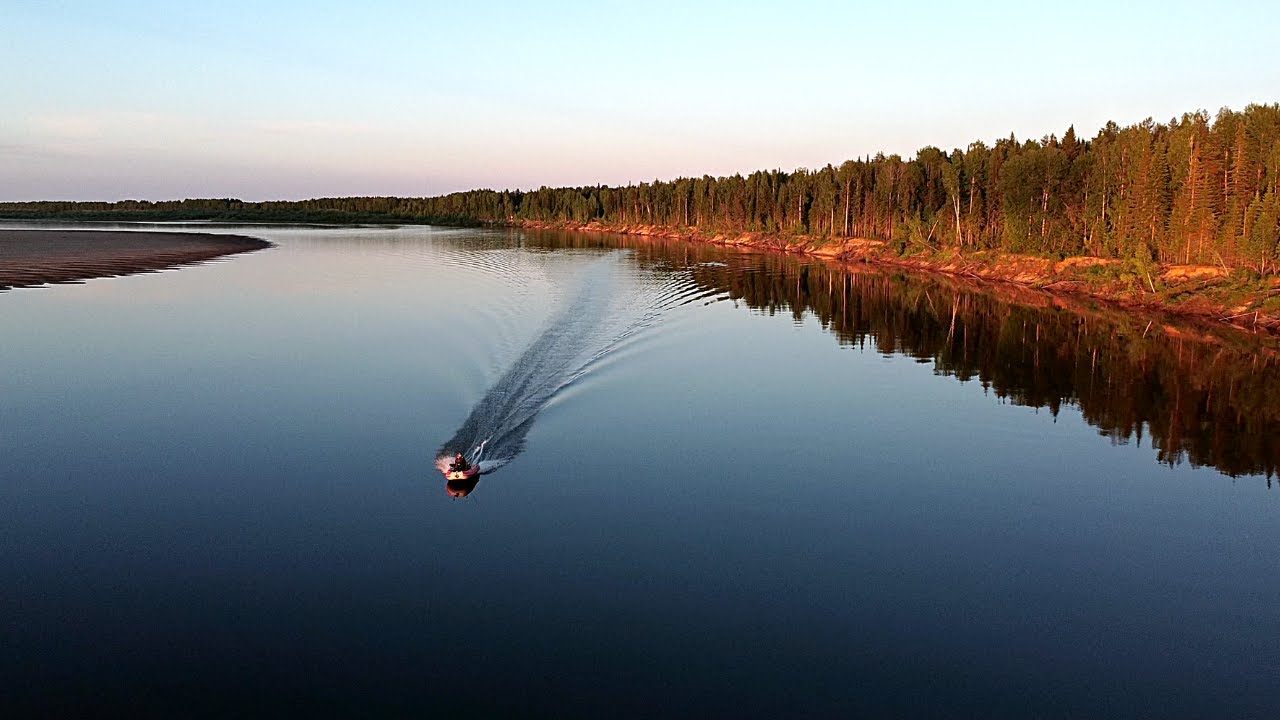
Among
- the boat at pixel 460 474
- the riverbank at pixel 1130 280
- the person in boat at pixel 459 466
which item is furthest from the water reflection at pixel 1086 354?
the person in boat at pixel 459 466

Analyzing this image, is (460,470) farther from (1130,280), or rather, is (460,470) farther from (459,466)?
(1130,280)

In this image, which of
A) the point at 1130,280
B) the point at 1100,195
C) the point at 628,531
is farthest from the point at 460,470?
the point at 1100,195

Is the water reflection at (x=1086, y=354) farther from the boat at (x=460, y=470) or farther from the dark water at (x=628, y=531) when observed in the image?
the boat at (x=460, y=470)

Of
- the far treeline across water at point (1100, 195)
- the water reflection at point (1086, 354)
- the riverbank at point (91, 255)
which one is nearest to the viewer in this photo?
the water reflection at point (1086, 354)

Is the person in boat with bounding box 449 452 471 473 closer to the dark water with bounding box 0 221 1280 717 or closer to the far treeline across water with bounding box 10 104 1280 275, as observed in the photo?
the dark water with bounding box 0 221 1280 717

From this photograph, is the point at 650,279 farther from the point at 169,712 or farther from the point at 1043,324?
the point at 169,712

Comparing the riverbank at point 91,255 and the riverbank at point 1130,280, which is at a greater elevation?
the riverbank at point 91,255
